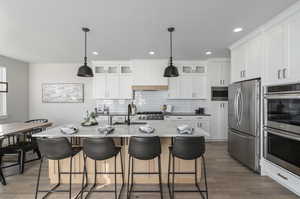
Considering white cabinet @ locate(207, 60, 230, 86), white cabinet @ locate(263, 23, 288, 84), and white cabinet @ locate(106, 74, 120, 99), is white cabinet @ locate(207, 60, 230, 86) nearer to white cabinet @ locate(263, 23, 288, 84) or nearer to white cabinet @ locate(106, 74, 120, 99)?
white cabinet @ locate(263, 23, 288, 84)

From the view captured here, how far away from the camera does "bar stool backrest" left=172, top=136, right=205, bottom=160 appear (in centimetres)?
203

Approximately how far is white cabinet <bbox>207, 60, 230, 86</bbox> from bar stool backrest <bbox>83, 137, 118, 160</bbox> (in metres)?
3.99

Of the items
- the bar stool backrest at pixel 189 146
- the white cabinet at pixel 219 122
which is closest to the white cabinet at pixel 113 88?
the white cabinet at pixel 219 122

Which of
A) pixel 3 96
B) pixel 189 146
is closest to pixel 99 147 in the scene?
pixel 189 146

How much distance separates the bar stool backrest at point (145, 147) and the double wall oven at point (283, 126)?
6.22ft

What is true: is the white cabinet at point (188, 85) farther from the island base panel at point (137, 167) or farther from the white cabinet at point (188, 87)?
the island base panel at point (137, 167)

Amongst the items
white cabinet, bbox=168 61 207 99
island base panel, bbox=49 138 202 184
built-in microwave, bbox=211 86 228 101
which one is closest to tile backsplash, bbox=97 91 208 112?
white cabinet, bbox=168 61 207 99

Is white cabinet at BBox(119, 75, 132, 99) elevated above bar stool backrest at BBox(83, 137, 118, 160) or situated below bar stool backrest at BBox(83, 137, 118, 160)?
above

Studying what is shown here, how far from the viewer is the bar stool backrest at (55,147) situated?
81.7 inches

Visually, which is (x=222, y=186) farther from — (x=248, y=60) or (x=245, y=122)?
(x=248, y=60)

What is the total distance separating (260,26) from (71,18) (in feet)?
10.5

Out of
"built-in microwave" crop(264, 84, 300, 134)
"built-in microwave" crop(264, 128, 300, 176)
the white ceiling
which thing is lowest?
"built-in microwave" crop(264, 128, 300, 176)

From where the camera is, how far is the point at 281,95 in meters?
2.42

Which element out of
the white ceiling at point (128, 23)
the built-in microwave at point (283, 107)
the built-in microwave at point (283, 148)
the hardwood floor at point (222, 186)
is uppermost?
the white ceiling at point (128, 23)
